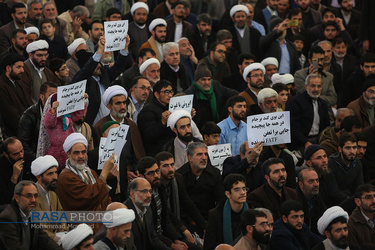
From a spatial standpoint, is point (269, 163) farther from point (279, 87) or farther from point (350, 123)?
point (279, 87)

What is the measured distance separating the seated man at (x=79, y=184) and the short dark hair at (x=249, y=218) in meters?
1.57

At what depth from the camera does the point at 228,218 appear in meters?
9.49

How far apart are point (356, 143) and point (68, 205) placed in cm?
399

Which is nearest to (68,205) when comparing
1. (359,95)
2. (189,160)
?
(189,160)

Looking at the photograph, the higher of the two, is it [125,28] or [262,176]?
[125,28]

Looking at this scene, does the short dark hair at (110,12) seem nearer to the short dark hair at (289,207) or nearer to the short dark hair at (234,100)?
the short dark hair at (234,100)

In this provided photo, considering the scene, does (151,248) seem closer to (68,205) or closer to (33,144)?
(68,205)

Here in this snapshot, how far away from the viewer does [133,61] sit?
48.1 ft

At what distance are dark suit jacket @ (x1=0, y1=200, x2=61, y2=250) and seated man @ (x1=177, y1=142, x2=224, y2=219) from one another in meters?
2.28

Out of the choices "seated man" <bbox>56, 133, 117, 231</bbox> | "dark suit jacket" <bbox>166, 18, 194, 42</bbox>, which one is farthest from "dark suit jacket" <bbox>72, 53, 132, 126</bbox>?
"dark suit jacket" <bbox>166, 18, 194, 42</bbox>

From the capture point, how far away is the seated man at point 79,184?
9.42 metres

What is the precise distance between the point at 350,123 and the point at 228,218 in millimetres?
3338

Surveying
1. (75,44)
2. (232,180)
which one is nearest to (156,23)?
(75,44)

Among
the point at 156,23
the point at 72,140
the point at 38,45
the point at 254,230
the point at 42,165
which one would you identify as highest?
the point at 38,45
